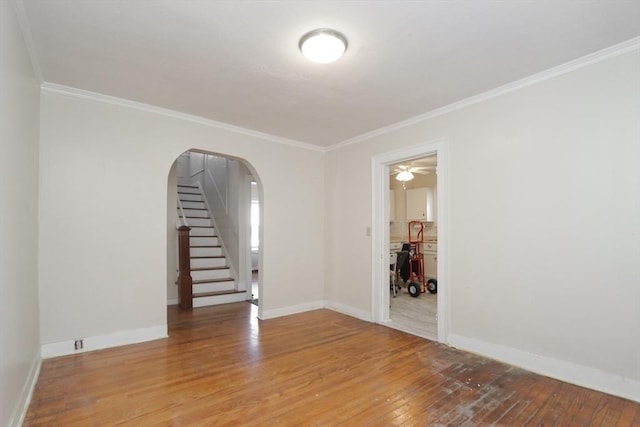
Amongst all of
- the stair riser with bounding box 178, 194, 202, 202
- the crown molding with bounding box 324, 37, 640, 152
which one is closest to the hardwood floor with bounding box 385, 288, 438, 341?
the crown molding with bounding box 324, 37, 640, 152

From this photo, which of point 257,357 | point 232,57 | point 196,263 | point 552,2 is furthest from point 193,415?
point 196,263

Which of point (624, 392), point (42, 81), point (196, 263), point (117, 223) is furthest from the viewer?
point (196, 263)

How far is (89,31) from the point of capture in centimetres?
216

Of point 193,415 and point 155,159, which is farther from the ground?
point 155,159

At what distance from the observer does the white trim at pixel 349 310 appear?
437cm

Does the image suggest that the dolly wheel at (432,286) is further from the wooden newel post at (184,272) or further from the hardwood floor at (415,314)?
the wooden newel post at (184,272)

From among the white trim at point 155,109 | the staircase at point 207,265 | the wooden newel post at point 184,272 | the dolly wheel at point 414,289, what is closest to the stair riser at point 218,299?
the staircase at point 207,265

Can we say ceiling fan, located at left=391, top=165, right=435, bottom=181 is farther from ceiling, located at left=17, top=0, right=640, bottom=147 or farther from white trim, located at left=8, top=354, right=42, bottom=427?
white trim, located at left=8, top=354, right=42, bottom=427

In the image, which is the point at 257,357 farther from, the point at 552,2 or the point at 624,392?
the point at 552,2

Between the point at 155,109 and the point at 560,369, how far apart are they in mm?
4702

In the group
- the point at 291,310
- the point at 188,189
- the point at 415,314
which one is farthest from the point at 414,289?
the point at 188,189

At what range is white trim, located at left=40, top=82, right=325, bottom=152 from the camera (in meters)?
3.04

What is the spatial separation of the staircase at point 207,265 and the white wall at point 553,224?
3701mm

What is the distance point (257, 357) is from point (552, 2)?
3.57 m
